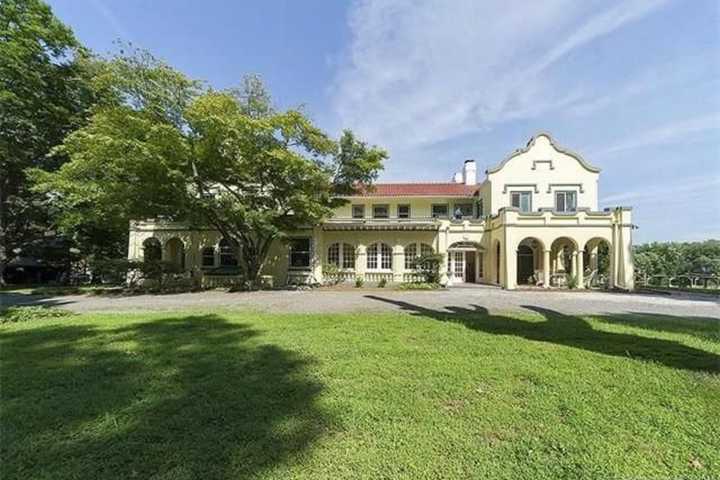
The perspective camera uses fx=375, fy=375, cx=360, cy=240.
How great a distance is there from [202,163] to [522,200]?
19300 mm

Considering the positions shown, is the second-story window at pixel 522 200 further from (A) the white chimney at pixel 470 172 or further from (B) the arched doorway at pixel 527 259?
(A) the white chimney at pixel 470 172

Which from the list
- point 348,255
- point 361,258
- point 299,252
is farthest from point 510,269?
point 299,252

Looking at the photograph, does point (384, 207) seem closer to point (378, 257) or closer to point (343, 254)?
point (378, 257)

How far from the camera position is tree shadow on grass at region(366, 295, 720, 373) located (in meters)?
5.69

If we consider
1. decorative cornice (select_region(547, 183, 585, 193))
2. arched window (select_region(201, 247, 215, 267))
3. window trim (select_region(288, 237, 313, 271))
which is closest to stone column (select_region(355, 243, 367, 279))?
window trim (select_region(288, 237, 313, 271))

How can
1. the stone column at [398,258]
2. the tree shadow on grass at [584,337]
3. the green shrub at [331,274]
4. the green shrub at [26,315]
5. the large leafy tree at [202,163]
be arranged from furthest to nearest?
the stone column at [398,258], the green shrub at [331,274], the large leafy tree at [202,163], the green shrub at [26,315], the tree shadow on grass at [584,337]

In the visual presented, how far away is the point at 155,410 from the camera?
387 cm

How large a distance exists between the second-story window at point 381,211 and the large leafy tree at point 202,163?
6851mm

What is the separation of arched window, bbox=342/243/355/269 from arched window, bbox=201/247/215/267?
867cm

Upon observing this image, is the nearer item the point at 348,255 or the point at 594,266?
the point at 594,266

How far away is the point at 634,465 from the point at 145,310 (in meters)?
12.1

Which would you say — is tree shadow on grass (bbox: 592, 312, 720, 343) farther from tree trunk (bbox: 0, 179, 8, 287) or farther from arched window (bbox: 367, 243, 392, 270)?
tree trunk (bbox: 0, 179, 8, 287)

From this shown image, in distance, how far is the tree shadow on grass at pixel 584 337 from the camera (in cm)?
569

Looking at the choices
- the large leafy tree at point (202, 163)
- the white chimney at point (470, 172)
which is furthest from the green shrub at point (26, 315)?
the white chimney at point (470, 172)
